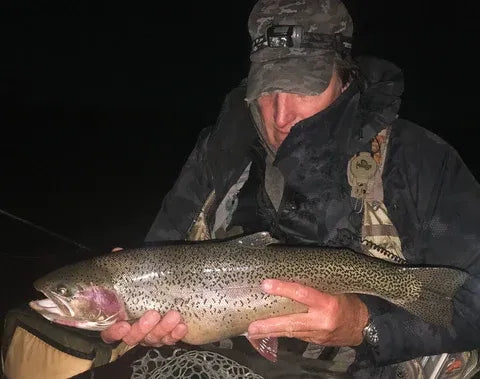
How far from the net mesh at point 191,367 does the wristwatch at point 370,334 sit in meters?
0.70

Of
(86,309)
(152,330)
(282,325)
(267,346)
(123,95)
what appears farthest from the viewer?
(123,95)

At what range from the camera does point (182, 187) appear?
4078mm

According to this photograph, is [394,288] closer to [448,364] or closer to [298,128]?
[448,364]

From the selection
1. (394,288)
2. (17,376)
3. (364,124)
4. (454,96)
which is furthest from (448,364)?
(454,96)

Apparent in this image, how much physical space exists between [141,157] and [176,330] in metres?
25.5

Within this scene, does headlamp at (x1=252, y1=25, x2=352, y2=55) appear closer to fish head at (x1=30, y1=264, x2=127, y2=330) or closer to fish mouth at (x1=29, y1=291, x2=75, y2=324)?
fish head at (x1=30, y1=264, x2=127, y2=330)

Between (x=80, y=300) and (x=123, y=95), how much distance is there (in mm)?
69202

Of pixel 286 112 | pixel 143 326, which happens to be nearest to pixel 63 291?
pixel 143 326

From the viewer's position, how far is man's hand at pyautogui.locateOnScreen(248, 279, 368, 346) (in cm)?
293

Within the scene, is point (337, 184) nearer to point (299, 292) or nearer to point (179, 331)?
point (299, 292)

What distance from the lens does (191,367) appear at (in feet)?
9.96

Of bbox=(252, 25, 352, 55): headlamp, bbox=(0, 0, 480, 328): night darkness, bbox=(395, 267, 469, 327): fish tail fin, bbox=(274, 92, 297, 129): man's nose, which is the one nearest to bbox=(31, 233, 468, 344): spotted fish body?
bbox=(395, 267, 469, 327): fish tail fin

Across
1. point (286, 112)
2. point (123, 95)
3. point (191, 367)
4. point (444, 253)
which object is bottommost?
point (123, 95)

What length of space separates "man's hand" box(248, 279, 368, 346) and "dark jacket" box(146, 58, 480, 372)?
0.17 metres
